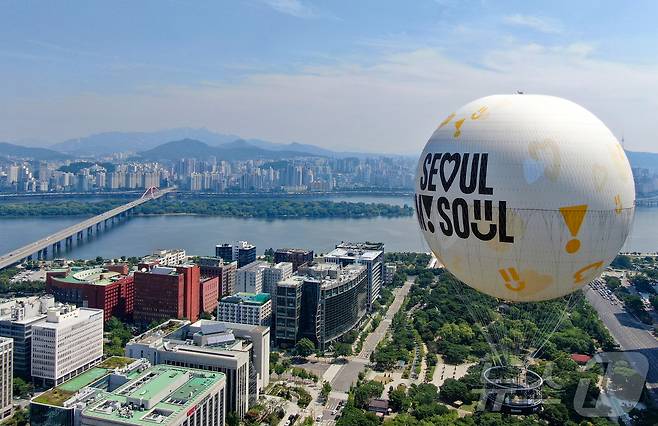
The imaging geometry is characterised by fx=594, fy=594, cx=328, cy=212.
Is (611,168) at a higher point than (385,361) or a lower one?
higher

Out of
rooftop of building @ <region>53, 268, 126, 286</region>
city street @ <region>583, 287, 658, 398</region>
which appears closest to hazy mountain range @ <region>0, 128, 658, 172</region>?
city street @ <region>583, 287, 658, 398</region>

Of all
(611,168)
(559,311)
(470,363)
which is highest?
(611,168)

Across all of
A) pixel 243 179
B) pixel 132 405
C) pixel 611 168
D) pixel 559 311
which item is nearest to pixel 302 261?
pixel 559 311

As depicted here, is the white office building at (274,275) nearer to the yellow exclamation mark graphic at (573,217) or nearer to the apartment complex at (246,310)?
the apartment complex at (246,310)

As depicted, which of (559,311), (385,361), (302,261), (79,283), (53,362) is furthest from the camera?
(302,261)

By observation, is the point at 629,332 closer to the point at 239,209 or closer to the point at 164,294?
the point at 164,294

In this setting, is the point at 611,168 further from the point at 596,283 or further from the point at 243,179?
the point at 243,179

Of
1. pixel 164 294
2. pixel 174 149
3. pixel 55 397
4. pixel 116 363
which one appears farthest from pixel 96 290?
pixel 174 149
